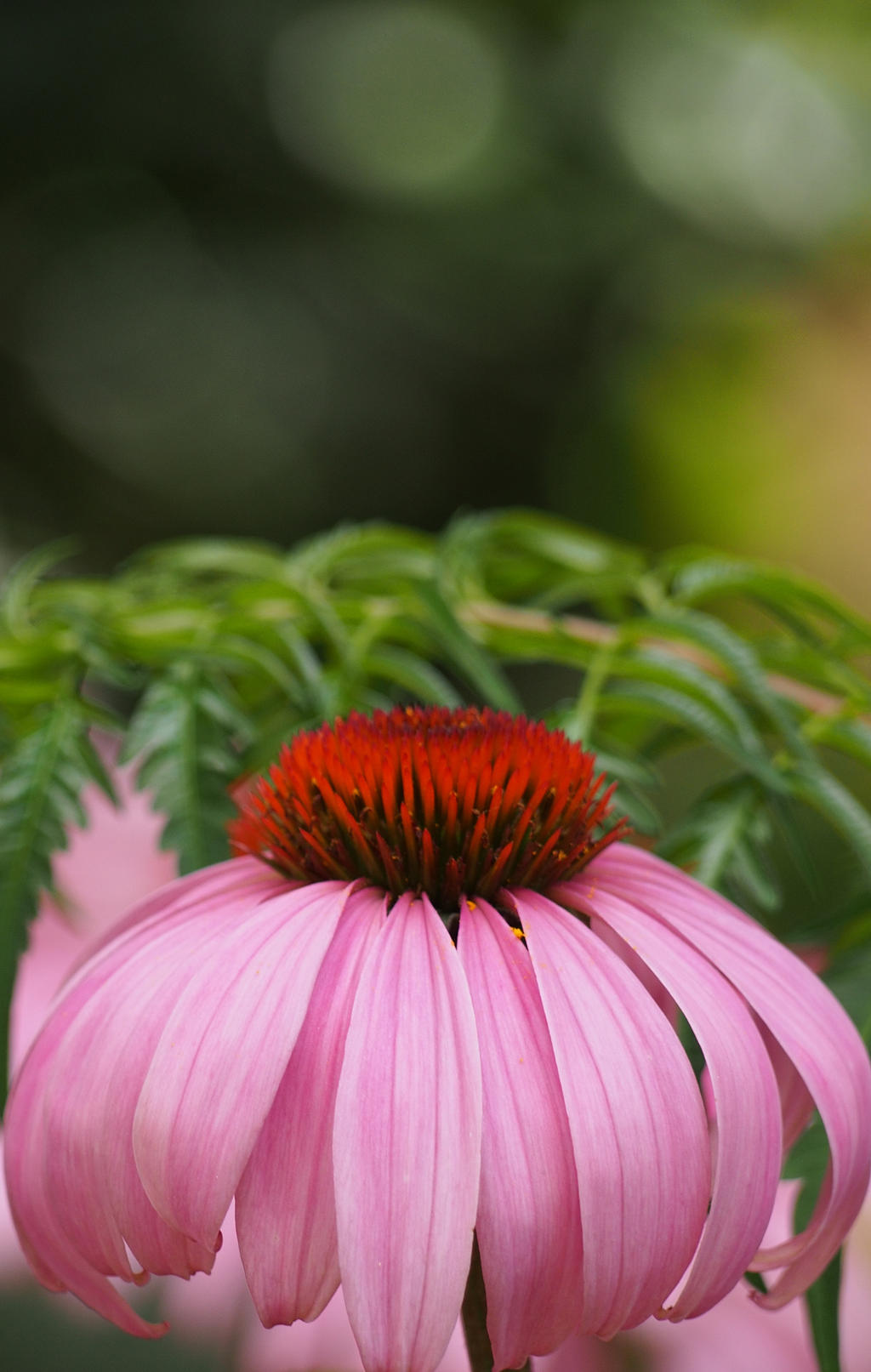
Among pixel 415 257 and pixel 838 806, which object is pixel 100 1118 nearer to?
pixel 838 806

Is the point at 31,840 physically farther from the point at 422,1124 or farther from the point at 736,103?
the point at 736,103

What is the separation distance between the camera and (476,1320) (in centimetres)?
20

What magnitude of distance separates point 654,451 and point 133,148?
2.29ft

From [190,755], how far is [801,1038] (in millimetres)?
175

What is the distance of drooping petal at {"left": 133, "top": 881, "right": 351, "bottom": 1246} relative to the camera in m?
0.18

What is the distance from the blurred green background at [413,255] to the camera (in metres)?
1.35

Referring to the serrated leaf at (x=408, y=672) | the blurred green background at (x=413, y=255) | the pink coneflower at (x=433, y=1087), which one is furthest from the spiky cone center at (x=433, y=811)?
the blurred green background at (x=413, y=255)

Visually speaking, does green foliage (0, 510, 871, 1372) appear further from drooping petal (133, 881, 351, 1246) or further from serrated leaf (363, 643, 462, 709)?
drooping petal (133, 881, 351, 1246)

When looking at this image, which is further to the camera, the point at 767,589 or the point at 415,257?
the point at 415,257

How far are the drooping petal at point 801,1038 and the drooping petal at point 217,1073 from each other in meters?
0.07

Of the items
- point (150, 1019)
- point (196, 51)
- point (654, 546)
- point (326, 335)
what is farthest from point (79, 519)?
point (150, 1019)

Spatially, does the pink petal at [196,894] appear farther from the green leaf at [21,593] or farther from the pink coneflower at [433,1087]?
the green leaf at [21,593]

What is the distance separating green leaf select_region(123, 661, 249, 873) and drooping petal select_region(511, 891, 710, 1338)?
5.1 inches

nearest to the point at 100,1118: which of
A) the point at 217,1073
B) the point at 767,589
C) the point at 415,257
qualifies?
the point at 217,1073
